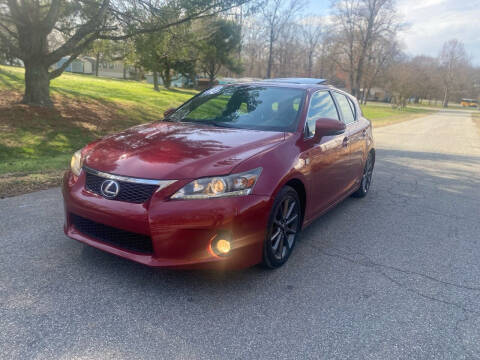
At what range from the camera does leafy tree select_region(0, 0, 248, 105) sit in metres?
10.8

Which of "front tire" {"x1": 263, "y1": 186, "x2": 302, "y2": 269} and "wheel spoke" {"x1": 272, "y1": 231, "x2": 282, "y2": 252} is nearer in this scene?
"front tire" {"x1": 263, "y1": 186, "x2": 302, "y2": 269}

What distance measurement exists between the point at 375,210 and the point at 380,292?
255 cm

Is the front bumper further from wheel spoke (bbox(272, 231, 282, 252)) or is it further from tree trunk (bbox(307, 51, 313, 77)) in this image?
tree trunk (bbox(307, 51, 313, 77))

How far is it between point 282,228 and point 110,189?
1512 millimetres

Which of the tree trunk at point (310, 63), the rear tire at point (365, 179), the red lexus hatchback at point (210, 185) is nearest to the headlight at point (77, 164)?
the red lexus hatchback at point (210, 185)

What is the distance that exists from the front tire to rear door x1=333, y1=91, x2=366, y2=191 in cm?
155

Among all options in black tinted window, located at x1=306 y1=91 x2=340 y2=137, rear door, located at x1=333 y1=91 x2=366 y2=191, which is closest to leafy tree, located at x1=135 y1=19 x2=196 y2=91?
rear door, located at x1=333 y1=91 x2=366 y2=191

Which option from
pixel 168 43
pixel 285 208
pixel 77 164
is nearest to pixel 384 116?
pixel 168 43

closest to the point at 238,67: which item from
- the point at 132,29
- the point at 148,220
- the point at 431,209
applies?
A: the point at 132,29

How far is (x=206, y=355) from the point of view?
236 centimetres

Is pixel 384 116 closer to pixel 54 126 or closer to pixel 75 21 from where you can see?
pixel 75 21

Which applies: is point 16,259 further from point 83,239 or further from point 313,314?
point 313,314

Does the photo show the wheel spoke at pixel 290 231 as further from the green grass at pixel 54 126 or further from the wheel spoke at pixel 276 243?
the green grass at pixel 54 126

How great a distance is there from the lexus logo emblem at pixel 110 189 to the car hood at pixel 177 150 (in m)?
0.09
